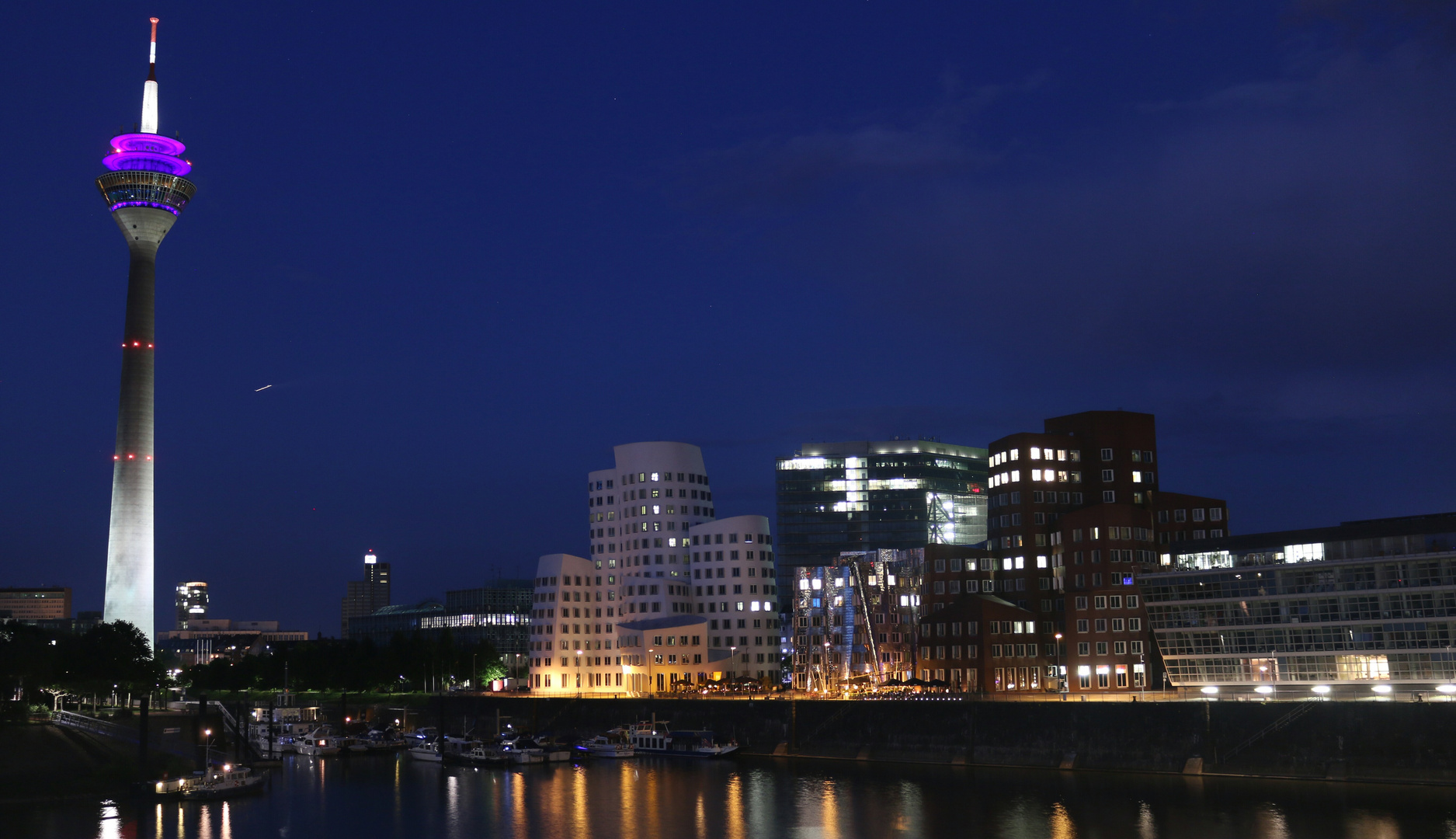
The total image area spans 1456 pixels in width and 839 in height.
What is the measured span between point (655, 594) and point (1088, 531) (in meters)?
72.3

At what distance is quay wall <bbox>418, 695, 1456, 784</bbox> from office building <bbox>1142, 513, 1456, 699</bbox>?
938 centimetres

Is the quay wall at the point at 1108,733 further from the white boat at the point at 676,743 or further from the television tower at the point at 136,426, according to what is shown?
the television tower at the point at 136,426

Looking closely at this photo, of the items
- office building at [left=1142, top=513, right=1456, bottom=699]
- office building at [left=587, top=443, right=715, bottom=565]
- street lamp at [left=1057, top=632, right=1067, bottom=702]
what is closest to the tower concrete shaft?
office building at [left=587, top=443, right=715, bottom=565]

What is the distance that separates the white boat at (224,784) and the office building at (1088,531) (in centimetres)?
7959

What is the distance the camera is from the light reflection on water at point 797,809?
77.1 meters

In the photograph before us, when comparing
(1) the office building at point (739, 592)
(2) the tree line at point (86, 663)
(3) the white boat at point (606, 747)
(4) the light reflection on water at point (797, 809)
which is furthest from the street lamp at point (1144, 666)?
(2) the tree line at point (86, 663)

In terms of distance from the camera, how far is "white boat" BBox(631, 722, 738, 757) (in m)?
128

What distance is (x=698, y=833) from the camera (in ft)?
263

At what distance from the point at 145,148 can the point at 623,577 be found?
101113 mm

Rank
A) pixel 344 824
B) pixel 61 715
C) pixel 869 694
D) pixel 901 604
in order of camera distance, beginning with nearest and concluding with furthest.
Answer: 1. pixel 344 824
2. pixel 61 715
3. pixel 869 694
4. pixel 901 604

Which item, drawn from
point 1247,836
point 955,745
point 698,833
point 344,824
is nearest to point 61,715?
point 344,824

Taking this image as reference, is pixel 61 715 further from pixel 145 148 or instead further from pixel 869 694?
pixel 145 148

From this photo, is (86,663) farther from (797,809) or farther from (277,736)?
(797,809)

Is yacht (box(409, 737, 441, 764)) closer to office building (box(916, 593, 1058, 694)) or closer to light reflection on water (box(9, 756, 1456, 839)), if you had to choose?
light reflection on water (box(9, 756, 1456, 839))
